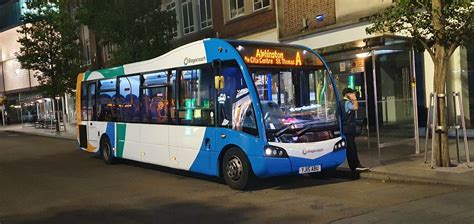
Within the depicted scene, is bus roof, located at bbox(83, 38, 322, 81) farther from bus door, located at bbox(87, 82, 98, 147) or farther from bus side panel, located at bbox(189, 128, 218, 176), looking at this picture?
bus door, located at bbox(87, 82, 98, 147)

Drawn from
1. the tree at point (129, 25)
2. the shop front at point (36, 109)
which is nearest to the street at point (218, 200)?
the tree at point (129, 25)

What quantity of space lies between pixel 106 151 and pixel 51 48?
21.9m

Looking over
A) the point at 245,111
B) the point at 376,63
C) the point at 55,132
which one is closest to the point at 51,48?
the point at 55,132

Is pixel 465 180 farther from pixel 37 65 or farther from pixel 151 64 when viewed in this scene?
pixel 37 65

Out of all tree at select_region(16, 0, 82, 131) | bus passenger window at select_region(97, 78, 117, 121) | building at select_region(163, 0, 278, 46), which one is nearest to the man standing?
bus passenger window at select_region(97, 78, 117, 121)

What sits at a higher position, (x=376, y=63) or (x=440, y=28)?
(x=440, y=28)

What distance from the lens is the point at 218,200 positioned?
8906 mm

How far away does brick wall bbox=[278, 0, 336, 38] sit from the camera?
1823 cm

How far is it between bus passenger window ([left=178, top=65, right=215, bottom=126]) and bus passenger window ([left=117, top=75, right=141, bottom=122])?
7.54 ft

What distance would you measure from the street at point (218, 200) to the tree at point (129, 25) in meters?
9.37

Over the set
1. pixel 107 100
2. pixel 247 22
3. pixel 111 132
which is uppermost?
pixel 247 22

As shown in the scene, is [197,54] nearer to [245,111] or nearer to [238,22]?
[245,111]

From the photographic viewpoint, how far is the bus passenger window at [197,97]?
10.3m

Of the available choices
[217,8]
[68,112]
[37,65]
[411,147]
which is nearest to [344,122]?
[411,147]
